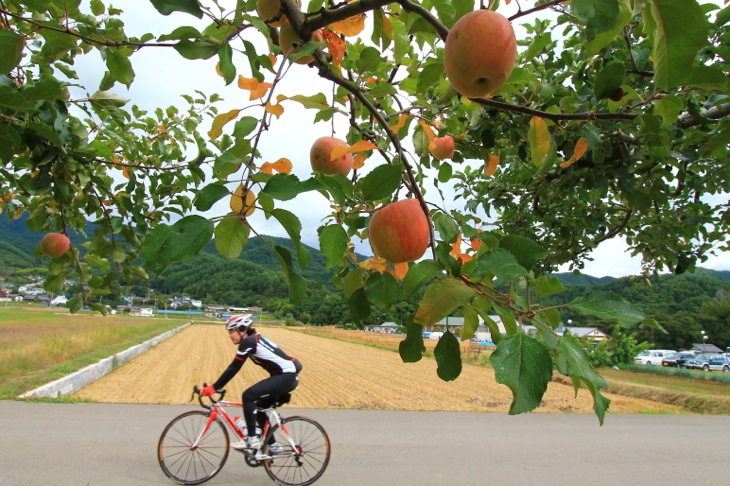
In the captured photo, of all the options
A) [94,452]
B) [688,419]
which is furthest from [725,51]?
[688,419]

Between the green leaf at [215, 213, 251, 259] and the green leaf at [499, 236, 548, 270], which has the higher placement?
the green leaf at [499, 236, 548, 270]

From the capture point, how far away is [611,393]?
19.0 meters

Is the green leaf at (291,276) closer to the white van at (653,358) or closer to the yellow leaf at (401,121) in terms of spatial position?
the yellow leaf at (401,121)

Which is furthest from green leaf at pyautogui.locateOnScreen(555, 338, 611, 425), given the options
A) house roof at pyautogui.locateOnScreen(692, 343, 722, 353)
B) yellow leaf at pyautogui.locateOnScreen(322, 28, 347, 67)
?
house roof at pyautogui.locateOnScreen(692, 343, 722, 353)

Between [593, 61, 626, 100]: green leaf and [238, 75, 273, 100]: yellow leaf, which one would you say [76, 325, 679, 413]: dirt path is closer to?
[238, 75, 273, 100]: yellow leaf

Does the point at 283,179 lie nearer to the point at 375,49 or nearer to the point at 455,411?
the point at 375,49

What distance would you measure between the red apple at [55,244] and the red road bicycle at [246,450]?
2684 millimetres

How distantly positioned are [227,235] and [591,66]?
7.74ft

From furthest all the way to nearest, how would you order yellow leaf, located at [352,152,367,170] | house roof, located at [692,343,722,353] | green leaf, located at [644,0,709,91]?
house roof, located at [692,343,722,353] → yellow leaf, located at [352,152,367,170] → green leaf, located at [644,0,709,91]

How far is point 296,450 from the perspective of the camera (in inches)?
212

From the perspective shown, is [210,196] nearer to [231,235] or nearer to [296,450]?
[231,235]

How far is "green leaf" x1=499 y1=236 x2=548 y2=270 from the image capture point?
2.98 ft

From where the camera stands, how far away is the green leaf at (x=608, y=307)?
82 cm

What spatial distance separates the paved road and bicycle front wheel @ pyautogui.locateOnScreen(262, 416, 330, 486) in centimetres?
46
